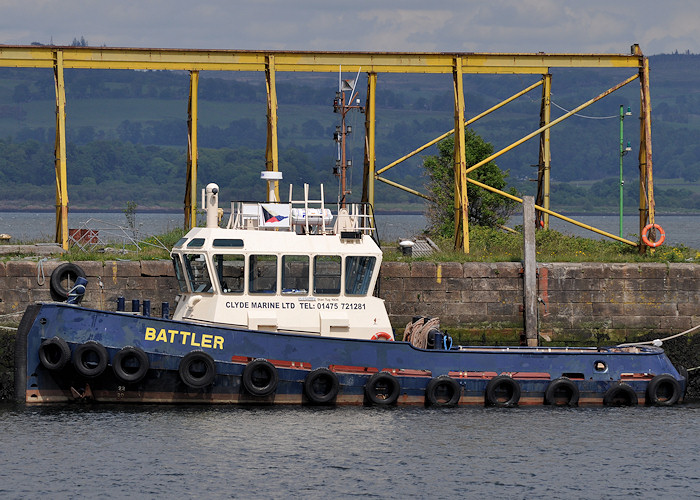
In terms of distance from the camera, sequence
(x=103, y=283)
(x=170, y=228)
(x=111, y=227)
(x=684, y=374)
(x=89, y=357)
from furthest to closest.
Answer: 1. (x=170, y=228)
2. (x=111, y=227)
3. (x=103, y=283)
4. (x=684, y=374)
5. (x=89, y=357)

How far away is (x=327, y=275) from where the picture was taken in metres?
19.4

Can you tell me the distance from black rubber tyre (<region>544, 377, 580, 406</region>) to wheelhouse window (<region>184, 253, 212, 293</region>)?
6.24 meters

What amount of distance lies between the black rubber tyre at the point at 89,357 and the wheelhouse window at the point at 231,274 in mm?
2335

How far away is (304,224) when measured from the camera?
65.6 ft

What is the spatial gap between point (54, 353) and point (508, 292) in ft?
30.5

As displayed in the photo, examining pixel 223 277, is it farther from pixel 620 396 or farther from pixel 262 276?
pixel 620 396

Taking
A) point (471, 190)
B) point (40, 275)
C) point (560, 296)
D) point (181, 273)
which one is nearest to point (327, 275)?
point (181, 273)

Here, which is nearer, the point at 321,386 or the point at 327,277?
the point at 321,386

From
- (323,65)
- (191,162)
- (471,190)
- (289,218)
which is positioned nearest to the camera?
(289,218)

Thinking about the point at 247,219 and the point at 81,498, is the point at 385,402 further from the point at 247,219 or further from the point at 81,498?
the point at 81,498

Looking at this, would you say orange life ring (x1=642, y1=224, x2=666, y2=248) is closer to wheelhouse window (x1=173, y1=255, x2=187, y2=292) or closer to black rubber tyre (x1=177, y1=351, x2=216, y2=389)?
wheelhouse window (x1=173, y1=255, x2=187, y2=292)

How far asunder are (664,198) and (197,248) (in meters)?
179

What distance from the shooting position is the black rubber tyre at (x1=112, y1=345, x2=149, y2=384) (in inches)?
715

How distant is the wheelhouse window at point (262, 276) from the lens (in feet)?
62.7
